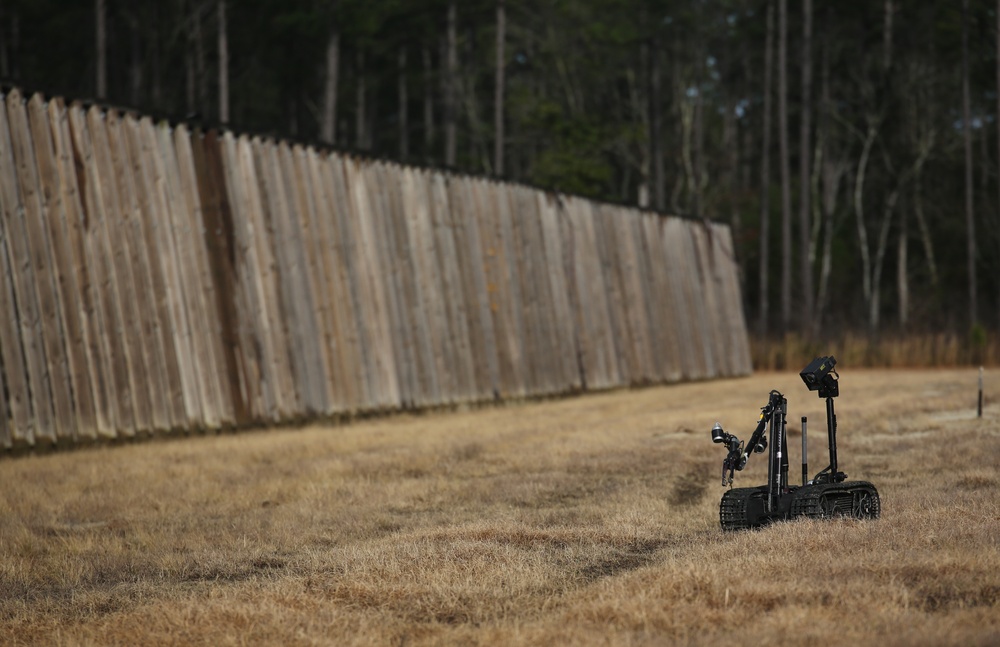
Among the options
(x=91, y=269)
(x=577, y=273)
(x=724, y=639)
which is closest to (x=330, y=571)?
(x=724, y=639)

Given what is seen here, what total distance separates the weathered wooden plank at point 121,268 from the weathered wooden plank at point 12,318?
0.98m

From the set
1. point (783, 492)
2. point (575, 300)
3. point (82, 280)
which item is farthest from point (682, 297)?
point (783, 492)

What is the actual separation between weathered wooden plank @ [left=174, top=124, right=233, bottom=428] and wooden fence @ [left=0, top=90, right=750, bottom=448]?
0.02 m

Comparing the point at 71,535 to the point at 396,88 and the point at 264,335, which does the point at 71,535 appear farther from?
the point at 396,88

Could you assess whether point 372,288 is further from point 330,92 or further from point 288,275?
point 330,92

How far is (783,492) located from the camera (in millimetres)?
6715

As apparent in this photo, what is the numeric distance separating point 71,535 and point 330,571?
2502 mm

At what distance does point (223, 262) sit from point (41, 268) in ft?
7.71

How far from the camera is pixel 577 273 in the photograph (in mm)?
19281

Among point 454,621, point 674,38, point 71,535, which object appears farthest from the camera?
point 674,38

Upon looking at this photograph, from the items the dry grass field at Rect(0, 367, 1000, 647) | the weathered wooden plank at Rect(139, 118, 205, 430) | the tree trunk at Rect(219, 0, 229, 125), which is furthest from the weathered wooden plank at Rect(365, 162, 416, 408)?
the tree trunk at Rect(219, 0, 229, 125)

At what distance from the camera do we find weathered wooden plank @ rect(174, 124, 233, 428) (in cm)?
1284

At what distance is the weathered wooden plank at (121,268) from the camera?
12016 mm

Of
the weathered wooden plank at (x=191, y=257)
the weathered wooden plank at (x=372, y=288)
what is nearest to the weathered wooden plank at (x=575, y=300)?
the weathered wooden plank at (x=372, y=288)
